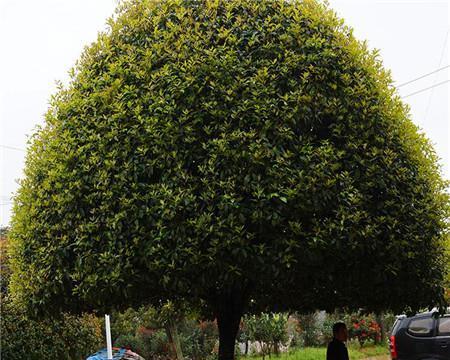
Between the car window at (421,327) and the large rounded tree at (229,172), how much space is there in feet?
22.2

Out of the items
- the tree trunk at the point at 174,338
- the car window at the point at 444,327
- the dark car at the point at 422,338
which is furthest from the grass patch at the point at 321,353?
the car window at the point at 444,327

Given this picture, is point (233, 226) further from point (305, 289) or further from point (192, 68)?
point (305, 289)

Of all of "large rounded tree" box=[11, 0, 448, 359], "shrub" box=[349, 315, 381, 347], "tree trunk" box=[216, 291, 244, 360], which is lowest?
"shrub" box=[349, 315, 381, 347]

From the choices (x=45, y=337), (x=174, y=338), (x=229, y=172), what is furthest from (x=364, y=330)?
(x=229, y=172)

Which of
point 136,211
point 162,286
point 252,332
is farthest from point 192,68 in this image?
point 252,332

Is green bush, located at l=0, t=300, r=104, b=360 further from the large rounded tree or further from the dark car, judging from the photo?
the large rounded tree

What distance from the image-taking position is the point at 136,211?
15.6 ft

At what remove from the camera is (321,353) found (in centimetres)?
1866

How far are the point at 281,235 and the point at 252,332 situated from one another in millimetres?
14974

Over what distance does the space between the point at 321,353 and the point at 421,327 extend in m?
7.36

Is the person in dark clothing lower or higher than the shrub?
higher

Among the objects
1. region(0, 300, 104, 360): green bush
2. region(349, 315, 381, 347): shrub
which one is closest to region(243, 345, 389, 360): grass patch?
region(349, 315, 381, 347): shrub

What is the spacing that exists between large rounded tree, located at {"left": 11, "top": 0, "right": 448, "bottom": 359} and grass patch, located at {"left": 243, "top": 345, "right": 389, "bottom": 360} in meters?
13.0

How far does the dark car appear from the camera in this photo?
453 inches
